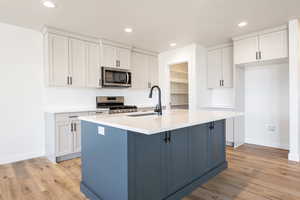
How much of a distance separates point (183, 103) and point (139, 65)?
88.2 inches

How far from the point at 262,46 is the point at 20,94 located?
4.81 meters

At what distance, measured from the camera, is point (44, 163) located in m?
3.05

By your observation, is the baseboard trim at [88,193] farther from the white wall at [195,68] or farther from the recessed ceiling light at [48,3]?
the white wall at [195,68]

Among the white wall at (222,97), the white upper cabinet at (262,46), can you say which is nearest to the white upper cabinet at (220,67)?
the white wall at (222,97)

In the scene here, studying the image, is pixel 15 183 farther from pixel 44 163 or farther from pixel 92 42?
pixel 92 42

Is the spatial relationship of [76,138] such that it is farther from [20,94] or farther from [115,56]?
[115,56]

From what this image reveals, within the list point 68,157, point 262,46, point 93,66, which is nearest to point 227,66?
point 262,46

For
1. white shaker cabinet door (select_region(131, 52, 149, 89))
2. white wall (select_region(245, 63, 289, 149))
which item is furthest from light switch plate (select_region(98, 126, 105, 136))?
white wall (select_region(245, 63, 289, 149))

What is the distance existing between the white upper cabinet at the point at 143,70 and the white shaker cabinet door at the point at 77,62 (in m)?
1.36

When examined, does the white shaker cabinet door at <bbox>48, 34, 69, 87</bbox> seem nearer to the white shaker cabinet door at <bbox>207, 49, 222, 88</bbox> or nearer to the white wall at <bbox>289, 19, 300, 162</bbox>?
Result: the white shaker cabinet door at <bbox>207, 49, 222, 88</bbox>

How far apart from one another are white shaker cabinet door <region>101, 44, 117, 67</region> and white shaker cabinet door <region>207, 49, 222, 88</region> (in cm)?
247

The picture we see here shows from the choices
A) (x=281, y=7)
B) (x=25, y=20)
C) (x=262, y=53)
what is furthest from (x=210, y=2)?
(x=25, y=20)

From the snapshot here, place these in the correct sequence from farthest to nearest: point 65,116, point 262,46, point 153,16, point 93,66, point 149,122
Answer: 1. point 93,66
2. point 262,46
3. point 65,116
4. point 153,16
5. point 149,122

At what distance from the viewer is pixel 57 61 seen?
3.31m
